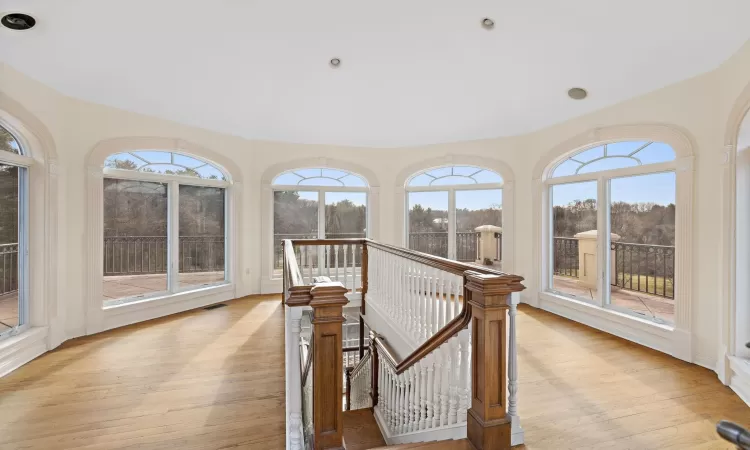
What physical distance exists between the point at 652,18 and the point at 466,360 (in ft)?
10.7

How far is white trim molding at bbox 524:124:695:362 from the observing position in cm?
352

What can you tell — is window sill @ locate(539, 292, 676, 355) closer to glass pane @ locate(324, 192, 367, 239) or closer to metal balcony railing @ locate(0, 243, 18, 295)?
glass pane @ locate(324, 192, 367, 239)

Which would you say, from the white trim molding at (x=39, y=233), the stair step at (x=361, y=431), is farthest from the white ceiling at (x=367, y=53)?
the stair step at (x=361, y=431)

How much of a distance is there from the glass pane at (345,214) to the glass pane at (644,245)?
3.92 m

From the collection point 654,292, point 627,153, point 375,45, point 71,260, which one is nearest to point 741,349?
point 654,292

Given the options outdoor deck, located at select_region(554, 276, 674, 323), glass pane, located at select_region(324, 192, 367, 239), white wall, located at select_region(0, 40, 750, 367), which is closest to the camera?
white wall, located at select_region(0, 40, 750, 367)

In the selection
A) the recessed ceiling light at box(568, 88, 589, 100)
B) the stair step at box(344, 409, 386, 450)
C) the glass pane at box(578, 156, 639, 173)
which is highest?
Answer: the recessed ceiling light at box(568, 88, 589, 100)

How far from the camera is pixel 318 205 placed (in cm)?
652

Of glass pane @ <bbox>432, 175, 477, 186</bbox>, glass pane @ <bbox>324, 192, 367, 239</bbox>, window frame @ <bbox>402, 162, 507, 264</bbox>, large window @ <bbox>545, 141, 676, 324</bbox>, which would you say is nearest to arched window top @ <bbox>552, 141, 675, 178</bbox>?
large window @ <bbox>545, 141, 676, 324</bbox>

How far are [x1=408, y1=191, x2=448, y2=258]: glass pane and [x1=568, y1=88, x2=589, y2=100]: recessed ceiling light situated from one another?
103 inches

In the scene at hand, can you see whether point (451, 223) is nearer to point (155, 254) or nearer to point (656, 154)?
point (656, 154)

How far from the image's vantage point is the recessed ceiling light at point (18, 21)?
289 centimetres

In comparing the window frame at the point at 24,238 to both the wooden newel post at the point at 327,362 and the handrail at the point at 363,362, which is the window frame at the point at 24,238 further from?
the wooden newel post at the point at 327,362

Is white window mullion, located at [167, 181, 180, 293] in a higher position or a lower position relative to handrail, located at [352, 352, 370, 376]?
higher
